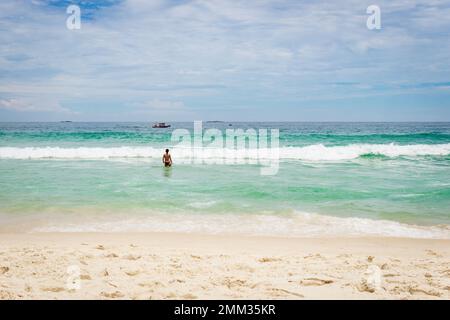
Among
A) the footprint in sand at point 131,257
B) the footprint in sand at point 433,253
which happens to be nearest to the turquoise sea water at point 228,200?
the footprint in sand at point 433,253

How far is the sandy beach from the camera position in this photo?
4199mm

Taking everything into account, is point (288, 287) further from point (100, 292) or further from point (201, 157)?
point (201, 157)

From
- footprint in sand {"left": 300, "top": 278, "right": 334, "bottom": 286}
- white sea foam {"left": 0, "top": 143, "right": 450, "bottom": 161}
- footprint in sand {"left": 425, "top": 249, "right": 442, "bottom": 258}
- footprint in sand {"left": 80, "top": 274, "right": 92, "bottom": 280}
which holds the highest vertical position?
white sea foam {"left": 0, "top": 143, "right": 450, "bottom": 161}

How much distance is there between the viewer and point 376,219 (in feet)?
26.4

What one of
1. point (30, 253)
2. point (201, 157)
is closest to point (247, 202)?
point (30, 253)

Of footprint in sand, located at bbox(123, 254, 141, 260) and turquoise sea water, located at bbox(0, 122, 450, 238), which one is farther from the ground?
turquoise sea water, located at bbox(0, 122, 450, 238)

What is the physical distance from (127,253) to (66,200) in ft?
15.7

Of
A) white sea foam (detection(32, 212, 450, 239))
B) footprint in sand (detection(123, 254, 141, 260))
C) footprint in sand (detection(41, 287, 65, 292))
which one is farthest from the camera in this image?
white sea foam (detection(32, 212, 450, 239))

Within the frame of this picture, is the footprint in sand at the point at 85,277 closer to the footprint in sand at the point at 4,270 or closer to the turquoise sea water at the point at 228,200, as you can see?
the footprint in sand at the point at 4,270

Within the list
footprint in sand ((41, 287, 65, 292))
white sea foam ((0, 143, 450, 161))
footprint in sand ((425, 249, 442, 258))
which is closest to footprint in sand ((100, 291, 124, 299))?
footprint in sand ((41, 287, 65, 292))

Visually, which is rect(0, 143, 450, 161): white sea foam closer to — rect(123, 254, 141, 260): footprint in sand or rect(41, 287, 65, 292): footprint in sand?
rect(123, 254, 141, 260): footprint in sand

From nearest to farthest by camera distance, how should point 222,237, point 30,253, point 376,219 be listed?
1. point 30,253
2. point 222,237
3. point 376,219

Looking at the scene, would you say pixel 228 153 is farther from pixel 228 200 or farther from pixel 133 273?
pixel 133 273

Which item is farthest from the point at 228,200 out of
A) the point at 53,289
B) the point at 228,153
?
the point at 228,153
